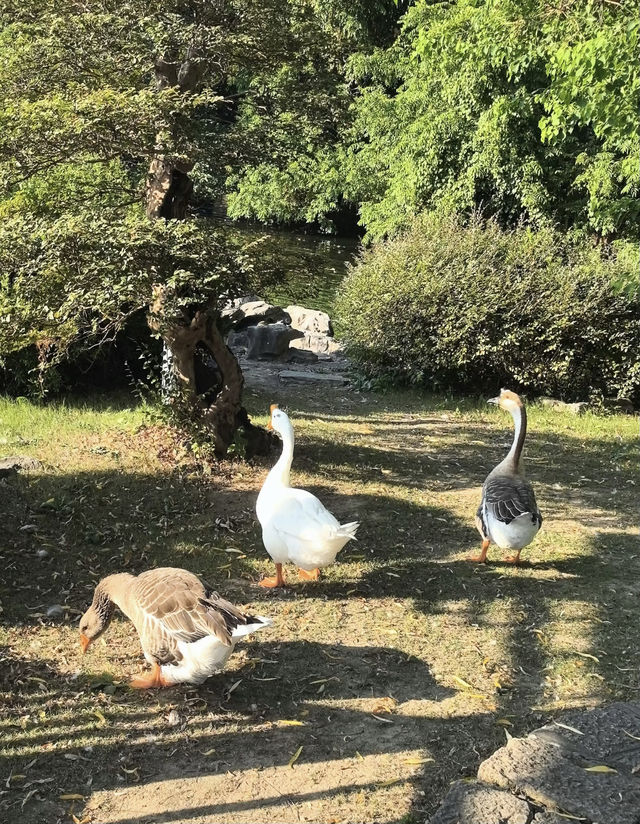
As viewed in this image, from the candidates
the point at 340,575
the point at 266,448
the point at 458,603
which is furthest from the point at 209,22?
the point at 458,603

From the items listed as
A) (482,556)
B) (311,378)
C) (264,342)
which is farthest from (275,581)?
(264,342)

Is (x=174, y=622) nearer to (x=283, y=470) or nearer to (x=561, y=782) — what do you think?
(x=283, y=470)

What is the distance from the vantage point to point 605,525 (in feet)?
23.2

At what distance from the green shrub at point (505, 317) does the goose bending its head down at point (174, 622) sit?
876 centimetres

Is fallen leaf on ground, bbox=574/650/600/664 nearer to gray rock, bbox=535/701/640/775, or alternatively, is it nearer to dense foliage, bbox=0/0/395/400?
gray rock, bbox=535/701/640/775

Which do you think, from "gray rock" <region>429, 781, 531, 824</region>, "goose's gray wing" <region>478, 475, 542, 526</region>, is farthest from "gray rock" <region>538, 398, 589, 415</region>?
"gray rock" <region>429, 781, 531, 824</region>

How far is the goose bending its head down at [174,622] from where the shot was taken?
3.93 meters

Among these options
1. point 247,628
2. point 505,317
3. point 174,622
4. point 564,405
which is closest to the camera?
point 247,628

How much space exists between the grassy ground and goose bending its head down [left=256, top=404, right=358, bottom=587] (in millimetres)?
346

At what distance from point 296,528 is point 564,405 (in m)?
8.08

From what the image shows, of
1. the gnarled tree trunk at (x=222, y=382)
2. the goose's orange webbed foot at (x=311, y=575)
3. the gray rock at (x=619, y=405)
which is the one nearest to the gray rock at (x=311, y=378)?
the gray rock at (x=619, y=405)

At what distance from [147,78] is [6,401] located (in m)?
4.21

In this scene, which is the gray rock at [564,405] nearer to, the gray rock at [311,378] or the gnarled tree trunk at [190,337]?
the gray rock at [311,378]

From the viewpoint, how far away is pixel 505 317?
1214 cm
